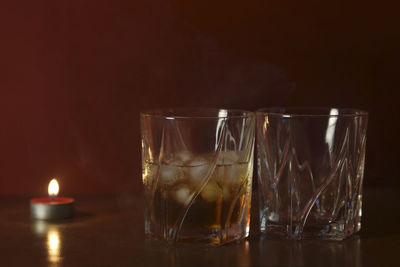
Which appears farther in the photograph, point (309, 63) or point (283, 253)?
point (309, 63)

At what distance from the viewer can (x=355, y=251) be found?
112 cm

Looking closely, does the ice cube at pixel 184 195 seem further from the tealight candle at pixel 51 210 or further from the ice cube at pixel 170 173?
the tealight candle at pixel 51 210

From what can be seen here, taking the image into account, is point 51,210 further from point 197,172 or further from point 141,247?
point 197,172

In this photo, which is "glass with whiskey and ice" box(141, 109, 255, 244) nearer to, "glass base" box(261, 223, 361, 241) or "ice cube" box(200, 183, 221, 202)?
"ice cube" box(200, 183, 221, 202)

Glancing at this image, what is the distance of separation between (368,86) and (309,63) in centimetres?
15

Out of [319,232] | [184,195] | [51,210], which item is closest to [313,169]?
[319,232]

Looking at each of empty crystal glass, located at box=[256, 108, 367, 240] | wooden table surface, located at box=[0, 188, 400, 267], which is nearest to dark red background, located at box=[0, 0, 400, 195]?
wooden table surface, located at box=[0, 188, 400, 267]

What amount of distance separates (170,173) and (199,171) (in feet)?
0.16

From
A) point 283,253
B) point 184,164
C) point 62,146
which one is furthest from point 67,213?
point 283,253

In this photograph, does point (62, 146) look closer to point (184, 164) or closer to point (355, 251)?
point (184, 164)

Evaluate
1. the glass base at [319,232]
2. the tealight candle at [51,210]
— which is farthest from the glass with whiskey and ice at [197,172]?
the tealight candle at [51,210]

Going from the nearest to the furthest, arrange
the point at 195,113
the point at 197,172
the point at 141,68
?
1. the point at 197,172
2. the point at 195,113
3. the point at 141,68

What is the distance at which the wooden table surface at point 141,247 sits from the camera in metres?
1.07

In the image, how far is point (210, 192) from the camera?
111cm
